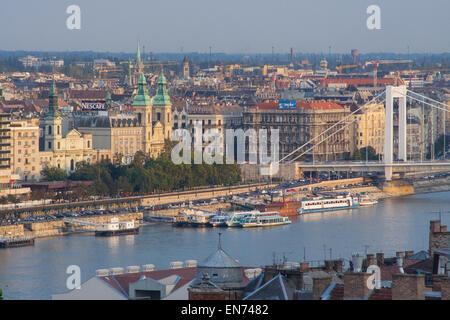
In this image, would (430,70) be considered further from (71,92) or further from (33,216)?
(33,216)

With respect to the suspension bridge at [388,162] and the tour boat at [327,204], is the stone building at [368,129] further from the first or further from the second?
the tour boat at [327,204]

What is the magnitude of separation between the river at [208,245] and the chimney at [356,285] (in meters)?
8.41

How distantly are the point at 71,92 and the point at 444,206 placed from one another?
2700cm

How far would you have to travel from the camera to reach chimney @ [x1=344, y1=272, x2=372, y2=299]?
796 centimetres

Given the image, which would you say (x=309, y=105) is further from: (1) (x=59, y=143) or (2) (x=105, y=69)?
(2) (x=105, y=69)

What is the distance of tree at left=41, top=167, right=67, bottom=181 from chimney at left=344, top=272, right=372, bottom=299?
82.4 ft

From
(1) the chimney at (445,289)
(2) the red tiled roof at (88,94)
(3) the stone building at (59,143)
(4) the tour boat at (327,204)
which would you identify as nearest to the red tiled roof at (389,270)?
(1) the chimney at (445,289)

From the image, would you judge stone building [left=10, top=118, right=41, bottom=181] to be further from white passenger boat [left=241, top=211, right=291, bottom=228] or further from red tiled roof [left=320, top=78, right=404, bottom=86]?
red tiled roof [left=320, top=78, right=404, bottom=86]

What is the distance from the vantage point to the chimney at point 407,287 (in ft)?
25.3

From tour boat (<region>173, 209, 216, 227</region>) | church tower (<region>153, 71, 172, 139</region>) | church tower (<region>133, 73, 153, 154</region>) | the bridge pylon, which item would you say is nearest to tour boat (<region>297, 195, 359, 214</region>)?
tour boat (<region>173, 209, 216, 227</region>)

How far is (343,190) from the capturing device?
35.1 meters

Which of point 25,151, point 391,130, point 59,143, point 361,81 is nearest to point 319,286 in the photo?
point 25,151

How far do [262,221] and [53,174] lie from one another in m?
6.10
